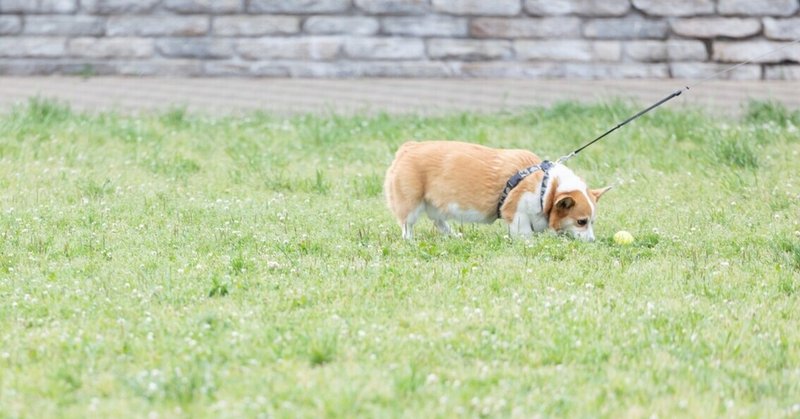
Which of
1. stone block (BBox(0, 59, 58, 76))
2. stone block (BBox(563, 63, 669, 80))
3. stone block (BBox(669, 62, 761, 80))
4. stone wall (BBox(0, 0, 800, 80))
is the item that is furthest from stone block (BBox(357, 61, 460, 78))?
stone block (BBox(0, 59, 58, 76))

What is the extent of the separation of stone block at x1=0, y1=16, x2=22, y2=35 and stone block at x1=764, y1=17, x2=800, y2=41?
26.5 feet

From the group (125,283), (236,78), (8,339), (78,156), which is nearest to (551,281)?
(125,283)

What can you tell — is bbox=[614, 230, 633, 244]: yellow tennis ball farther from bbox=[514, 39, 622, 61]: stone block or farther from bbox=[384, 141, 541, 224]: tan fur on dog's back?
bbox=[514, 39, 622, 61]: stone block

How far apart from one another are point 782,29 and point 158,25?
6.74m

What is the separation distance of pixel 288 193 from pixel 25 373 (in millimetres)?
4250

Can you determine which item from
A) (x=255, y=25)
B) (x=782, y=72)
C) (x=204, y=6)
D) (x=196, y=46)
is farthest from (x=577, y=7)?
(x=196, y=46)

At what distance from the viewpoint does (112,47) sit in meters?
14.2

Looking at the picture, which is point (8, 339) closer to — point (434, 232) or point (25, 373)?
point (25, 373)

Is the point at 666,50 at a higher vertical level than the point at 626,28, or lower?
lower

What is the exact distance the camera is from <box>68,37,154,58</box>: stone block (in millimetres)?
14211

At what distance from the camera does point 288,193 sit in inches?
366

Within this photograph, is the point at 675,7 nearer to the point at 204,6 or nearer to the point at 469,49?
the point at 469,49

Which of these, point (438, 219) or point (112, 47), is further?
point (112, 47)

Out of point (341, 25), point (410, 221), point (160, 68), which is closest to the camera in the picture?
point (410, 221)
